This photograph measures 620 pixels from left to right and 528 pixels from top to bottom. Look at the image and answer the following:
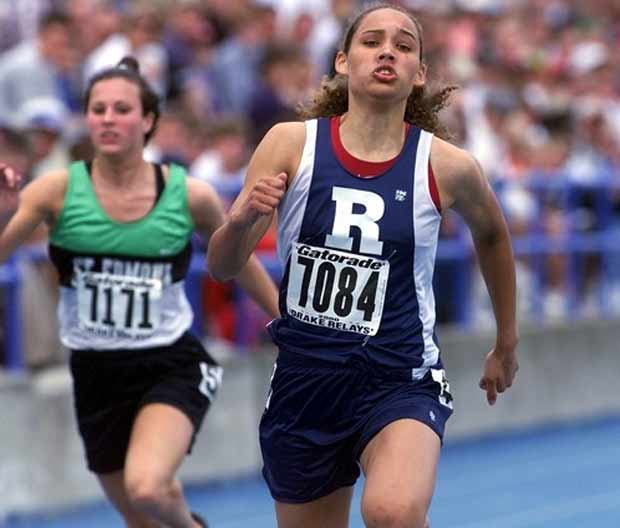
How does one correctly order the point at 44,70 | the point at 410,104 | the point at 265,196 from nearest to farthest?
the point at 265,196
the point at 410,104
the point at 44,70

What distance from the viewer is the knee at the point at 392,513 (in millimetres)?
4742

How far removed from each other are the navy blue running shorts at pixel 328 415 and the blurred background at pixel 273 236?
2.84 metres

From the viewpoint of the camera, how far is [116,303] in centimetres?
619

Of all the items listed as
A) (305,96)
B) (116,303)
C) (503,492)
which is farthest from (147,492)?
(305,96)

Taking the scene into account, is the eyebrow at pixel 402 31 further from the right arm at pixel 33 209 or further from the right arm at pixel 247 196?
the right arm at pixel 33 209

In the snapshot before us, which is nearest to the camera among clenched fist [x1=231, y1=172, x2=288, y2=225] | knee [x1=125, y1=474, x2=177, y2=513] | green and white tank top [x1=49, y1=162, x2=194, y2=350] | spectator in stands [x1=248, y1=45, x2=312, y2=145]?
clenched fist [x1=231, y1=172, x2=288, y2=225]

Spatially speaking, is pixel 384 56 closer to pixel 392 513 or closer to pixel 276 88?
pixel 392 513

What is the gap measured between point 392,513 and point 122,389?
6.17 feet

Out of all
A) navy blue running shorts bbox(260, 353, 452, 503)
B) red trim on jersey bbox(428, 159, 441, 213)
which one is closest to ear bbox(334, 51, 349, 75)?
red trim on jersey bbox(428, 159, 441, 213)

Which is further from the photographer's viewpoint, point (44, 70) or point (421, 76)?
point (44, 70)

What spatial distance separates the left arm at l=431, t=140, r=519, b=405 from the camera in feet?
16.7

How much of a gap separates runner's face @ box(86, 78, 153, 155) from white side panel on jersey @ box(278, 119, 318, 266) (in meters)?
1.35

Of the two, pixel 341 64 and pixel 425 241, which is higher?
pixel 341 64

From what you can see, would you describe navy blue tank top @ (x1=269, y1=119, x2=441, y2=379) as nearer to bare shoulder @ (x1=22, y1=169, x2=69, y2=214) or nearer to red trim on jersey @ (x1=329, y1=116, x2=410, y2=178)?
red trim on jersey @ (x1=329, y1=116, x2=410, y2=178)
